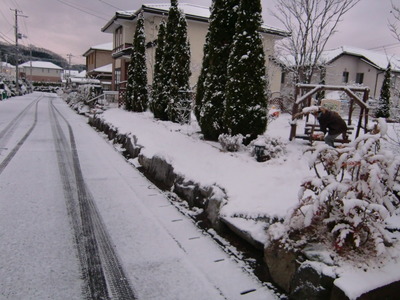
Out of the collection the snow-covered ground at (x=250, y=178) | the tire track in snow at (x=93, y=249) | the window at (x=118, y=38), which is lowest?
the tire track in snow at (x=93, y=249)

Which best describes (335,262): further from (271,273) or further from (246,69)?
(246,69)

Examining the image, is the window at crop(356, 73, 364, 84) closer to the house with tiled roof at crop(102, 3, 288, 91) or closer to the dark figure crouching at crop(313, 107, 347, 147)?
the house with tiled roof at crop(102, 3, 288, 91)

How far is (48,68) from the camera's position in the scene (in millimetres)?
97875

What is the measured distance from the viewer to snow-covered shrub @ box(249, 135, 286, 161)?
608 centimetres

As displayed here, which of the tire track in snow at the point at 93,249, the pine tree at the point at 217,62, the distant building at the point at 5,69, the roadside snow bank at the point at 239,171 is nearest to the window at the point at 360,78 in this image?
the pine tree at the point at 217,62

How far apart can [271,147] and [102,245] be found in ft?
12.5

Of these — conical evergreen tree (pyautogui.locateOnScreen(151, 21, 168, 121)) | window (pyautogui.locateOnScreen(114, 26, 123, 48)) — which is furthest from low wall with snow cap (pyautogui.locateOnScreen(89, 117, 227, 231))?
window (pyautogui.locateOnScreen(114, 26, 123, 48))

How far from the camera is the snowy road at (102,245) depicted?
9.50 ft

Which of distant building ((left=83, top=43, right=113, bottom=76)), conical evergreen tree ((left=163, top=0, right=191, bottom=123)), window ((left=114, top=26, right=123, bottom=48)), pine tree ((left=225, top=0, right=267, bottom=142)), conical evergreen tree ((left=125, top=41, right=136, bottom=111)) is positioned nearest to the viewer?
pine tree ((left=225, top=0, right=267, bottom=142))

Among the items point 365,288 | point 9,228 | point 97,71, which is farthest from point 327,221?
point 97,71

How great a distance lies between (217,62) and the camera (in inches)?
321

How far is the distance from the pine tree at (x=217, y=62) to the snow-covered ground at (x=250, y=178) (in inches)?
23.4

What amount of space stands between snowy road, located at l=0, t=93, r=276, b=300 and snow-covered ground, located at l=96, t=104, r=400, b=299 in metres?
0.60

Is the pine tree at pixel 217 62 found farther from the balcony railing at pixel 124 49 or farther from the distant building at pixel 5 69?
the distant building at pixel 5 69
